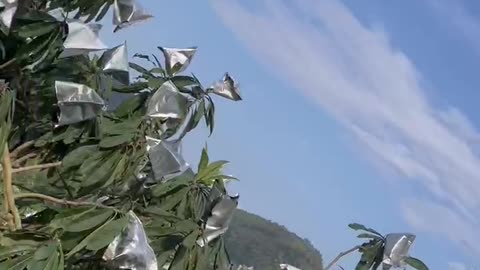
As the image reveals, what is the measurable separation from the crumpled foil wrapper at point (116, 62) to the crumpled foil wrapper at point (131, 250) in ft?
1.39

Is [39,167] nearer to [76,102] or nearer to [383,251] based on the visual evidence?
[76,102]

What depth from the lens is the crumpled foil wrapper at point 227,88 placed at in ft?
7.67

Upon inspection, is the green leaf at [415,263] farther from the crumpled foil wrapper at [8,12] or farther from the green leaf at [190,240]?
the crumpled foil wrapper at [8,12]

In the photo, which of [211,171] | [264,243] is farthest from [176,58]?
[264,243]

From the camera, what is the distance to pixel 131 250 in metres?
1.94

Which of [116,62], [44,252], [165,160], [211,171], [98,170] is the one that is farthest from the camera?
[211,171]

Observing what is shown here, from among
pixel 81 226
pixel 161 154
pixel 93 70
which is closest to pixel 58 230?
pixel 81 226

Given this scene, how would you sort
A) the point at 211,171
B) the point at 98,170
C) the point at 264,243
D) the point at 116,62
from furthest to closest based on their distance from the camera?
the point at 264,243 < the point at 211,171 < the point at 116,62 < the point at 98,170

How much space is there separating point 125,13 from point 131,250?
2.05 ft

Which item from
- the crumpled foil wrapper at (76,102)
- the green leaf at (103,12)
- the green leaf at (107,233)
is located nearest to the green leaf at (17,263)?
the green leaf at (107,233)

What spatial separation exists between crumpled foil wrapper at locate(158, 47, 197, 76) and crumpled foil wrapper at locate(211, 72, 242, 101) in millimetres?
91

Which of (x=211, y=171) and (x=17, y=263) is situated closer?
(x=17, y=263)

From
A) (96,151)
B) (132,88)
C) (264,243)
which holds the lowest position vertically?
(264,243)

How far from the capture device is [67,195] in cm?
209
